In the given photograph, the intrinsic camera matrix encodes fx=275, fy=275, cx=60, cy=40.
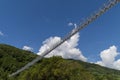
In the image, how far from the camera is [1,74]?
40875 mm

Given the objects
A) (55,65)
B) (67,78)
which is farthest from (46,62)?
(67,78)

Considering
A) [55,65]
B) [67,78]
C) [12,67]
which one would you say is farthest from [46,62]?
Answer: [12,67]

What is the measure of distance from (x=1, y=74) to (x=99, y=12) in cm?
1943

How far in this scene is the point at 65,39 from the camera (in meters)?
42.3

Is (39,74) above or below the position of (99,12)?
above

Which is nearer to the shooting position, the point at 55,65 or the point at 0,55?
the point at 55,65

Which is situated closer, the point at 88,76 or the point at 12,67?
the point at 88,76

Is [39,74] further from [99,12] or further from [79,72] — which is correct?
[99,12]

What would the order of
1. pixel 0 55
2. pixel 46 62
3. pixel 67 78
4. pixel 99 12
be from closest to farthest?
1. pixel 99 12
2. pixel 67 78
3. pixel 46 62
4. pixel 0 55

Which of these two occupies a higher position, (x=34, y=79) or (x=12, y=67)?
(x=12, y=67)

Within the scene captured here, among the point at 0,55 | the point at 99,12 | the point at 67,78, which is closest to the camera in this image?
the point at 99,12

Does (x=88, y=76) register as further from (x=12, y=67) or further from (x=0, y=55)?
(x=0, y=55)

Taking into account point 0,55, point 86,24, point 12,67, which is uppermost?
point 0,55

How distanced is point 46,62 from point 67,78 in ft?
22.7
